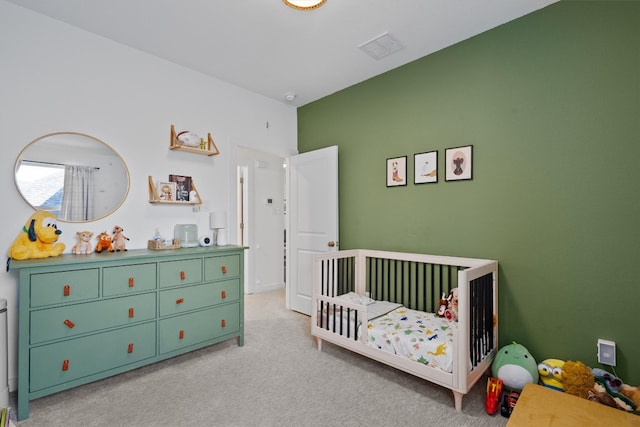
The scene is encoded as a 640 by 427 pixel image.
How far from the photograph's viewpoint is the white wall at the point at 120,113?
6.93 feet

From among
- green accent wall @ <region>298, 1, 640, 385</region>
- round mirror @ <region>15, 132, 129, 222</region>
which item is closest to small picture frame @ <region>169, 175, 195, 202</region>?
round mirror @ <region>15, 132, 129, 222</region>

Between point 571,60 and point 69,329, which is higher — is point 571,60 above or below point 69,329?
above

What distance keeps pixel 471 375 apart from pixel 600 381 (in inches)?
28.4

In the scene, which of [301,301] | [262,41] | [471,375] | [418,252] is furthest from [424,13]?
[301,301]

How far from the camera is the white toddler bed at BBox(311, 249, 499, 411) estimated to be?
192 cm

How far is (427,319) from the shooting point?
8.11 ft

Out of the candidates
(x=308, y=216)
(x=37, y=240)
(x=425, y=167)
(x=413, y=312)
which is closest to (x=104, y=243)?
(x=37, y=240)

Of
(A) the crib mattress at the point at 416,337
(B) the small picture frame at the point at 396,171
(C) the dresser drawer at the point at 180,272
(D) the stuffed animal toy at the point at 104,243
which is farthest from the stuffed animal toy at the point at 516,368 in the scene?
(D) the stuffed animal toy at the point at 104,243

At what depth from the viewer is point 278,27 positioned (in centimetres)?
235

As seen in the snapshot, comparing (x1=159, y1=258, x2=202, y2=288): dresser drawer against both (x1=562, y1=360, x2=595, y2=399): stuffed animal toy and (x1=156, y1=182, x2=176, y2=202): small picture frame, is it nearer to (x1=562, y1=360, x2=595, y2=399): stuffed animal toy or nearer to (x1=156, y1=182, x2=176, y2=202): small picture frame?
(x1=156, y1=182, x2=176, y2=202): small picture frame

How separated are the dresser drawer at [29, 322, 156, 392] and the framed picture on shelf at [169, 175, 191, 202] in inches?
44.7

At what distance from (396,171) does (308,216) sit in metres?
1.19

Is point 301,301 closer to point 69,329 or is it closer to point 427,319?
point 427,319

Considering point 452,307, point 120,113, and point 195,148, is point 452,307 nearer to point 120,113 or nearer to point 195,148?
point 195,148
